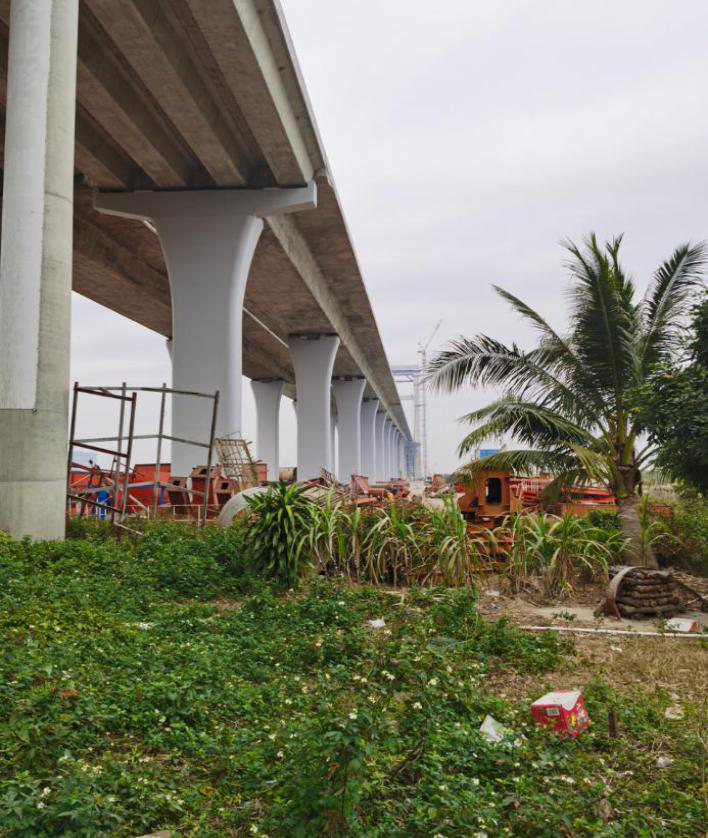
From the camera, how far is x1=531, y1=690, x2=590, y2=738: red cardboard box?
447 centimetres

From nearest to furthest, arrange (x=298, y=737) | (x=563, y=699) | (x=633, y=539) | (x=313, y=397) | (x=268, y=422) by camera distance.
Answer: (x=298, y=737) < (x=563, y=699) < (x=633, y=539) < (x=313, y=397) < (x=268, y=422)

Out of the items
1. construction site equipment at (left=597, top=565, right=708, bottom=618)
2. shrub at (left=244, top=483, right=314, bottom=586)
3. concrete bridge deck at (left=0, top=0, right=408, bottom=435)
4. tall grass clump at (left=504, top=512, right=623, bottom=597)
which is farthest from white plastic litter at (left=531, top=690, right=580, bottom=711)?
concrete bridge deck at (left=0, top=0, right=408, bottom=435)

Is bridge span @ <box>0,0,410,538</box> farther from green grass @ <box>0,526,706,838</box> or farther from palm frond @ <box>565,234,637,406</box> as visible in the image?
palm frond @ <box>565,234,637,406</box>

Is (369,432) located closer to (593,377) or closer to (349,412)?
(349,412)

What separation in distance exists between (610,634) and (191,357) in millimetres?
13249

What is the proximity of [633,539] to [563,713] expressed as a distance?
8.02 metres

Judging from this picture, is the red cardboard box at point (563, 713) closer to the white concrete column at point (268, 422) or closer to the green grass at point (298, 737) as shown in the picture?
the green grass at point (298, 737)

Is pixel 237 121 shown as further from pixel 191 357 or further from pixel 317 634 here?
pixel 317 634

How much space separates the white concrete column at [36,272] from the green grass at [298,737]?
88.6 inches

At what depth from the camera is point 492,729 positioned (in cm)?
449

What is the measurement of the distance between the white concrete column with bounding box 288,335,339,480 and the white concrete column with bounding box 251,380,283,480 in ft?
46.0

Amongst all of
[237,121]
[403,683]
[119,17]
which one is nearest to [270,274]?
[237,121]

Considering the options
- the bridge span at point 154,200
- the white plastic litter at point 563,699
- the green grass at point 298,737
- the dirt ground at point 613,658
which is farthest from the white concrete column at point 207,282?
the white plastic litter at point 563,699

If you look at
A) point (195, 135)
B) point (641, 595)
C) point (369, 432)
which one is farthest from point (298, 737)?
point (369, 432)
